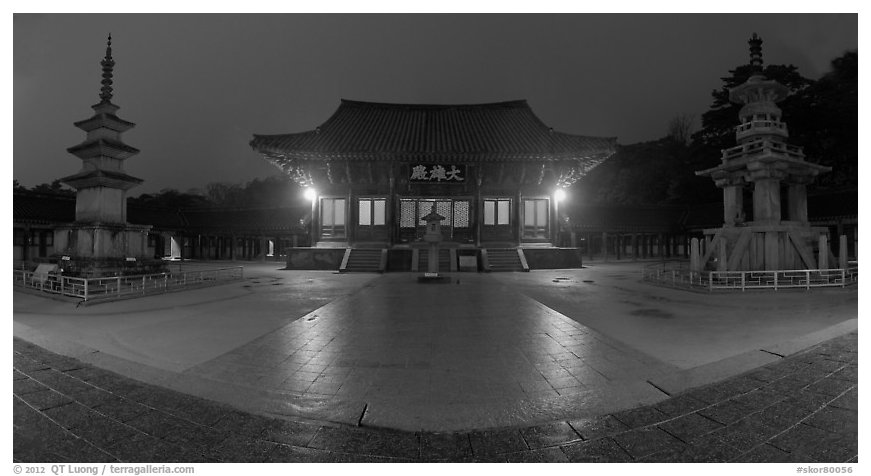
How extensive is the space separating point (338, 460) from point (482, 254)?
17477 millimetres

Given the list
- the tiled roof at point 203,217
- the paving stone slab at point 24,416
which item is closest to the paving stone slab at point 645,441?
the paving stone slab at point 24,416

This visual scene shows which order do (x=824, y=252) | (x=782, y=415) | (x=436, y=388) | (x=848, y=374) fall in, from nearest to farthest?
1. (x=782, y=415)
2. (x=436, y=388)
3. (x=848, y=374)
4. (x=824, y=252)

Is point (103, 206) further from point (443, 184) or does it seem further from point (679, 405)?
point (679, 405)

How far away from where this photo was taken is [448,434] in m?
2.71

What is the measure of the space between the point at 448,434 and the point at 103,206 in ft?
53.5

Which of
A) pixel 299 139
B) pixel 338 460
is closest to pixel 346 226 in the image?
pixel 299 139

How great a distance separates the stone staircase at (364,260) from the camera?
18328 mm

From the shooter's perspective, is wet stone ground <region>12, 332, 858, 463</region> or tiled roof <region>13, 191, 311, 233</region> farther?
tiled roof <region>13, 191, 311, 233</region>

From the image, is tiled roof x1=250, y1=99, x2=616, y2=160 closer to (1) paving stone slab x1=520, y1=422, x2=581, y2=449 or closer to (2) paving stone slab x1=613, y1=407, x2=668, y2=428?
(2) paving stone slab x1=613, y1=407, x2=668, y2=428

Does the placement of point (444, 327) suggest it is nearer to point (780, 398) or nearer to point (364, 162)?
point (780, 398)

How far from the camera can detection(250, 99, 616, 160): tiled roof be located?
797 inches

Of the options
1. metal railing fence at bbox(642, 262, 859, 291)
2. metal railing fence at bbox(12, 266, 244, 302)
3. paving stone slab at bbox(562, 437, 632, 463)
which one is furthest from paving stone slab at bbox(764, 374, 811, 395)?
metal railing fence at bbox(12, 266, 244, 302)

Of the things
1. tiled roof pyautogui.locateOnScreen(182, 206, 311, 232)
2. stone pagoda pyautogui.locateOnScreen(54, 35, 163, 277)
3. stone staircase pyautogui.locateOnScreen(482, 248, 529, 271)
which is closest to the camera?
stone pagoda pyautogui.locateOnScreen(54, 35, 163, 277)

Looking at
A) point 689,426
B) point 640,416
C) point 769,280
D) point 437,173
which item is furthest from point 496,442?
point 437,173
